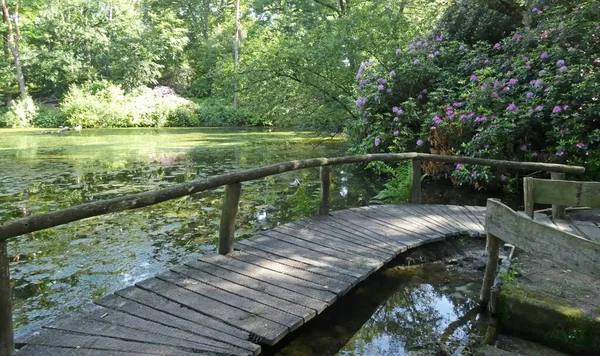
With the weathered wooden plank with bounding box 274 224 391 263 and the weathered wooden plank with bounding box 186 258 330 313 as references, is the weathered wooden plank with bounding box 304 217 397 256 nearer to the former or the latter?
the weathered wooden plank with bounding box 274 224 391 263

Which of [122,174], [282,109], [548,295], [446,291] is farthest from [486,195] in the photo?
[122,174]

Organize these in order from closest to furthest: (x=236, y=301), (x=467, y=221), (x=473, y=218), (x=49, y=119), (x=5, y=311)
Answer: (x=5, y=311), (x=236, y=301), (x=467, y=221), (x=473, y=218), (x=49, y=119)

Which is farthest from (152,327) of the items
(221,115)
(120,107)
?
(221,115)

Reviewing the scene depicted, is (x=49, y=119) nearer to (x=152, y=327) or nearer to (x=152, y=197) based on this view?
(x=152, y=197)

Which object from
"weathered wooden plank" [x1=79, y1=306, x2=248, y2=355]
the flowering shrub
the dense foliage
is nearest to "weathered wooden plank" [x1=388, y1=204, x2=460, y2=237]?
the flowering shrub

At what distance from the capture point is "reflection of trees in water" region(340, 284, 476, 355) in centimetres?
325

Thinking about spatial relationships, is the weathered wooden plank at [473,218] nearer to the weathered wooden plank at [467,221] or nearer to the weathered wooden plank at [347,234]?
the weathered wooden plank at [467,221]

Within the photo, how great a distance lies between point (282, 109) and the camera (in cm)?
1349

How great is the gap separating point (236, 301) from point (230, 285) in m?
0.31

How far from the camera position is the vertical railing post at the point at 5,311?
2373 mm

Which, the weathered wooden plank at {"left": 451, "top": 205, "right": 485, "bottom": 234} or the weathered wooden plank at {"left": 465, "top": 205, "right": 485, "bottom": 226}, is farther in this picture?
the weathered wooden plank at {"left": 465, "top": 205, "right": 485, "bottom": 226}

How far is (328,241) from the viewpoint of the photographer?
15.8 feet

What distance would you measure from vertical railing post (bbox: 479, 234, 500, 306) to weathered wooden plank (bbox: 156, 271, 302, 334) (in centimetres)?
168

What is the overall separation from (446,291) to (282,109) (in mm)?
10031
